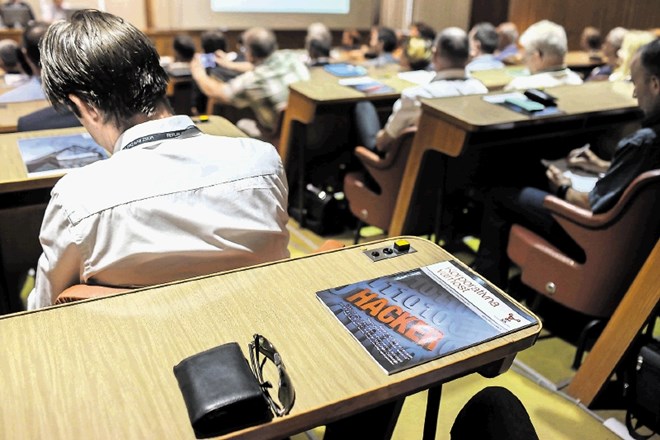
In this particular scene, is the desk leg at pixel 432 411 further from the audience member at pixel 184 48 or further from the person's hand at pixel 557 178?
the audience member at pixel 184 48

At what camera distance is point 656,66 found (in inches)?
82.7

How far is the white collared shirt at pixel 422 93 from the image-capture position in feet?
8.91

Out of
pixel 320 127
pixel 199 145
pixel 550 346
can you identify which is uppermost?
pixel 199 145

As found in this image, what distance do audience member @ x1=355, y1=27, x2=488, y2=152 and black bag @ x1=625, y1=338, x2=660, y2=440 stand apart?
1387 mm

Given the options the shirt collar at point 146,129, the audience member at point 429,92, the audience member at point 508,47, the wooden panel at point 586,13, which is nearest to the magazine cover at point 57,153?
the shirt collar at point 146,129

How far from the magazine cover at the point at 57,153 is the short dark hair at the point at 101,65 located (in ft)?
1.66

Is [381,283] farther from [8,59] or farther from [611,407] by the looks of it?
[8,59]

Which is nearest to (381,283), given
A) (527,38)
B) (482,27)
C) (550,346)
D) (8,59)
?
(550,346)

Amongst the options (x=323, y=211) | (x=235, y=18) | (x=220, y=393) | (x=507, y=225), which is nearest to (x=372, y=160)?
(x=323, y=211)

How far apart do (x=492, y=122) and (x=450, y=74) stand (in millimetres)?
912

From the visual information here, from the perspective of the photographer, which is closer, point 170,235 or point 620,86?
point 170,235

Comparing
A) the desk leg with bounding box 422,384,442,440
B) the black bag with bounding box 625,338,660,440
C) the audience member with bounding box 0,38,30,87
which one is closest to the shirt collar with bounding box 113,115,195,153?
the desk leg with bounding box 422,384,442,440

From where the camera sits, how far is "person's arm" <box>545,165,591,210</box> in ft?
7.20

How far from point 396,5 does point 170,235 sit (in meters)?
8.61
